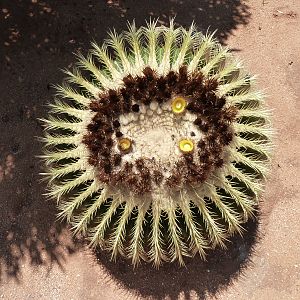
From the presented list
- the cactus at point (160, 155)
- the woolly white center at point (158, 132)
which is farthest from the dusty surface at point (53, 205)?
the woolly white center at point (158, 132)

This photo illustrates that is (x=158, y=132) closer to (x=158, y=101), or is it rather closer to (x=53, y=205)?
(x=158, y=101)

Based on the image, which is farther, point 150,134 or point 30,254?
point 30,254

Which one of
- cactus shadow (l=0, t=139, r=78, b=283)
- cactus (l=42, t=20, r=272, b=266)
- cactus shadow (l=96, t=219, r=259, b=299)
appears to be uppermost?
cactus (l=42, t=20, r=272, b=266)

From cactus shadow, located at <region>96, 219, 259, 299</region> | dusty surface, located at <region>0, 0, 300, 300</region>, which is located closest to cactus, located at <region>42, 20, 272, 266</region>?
cactus shadow, located at <region>96, 219, 259, 299</region>

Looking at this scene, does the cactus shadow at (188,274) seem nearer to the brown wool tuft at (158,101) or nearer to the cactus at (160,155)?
the cactus at (160,155)

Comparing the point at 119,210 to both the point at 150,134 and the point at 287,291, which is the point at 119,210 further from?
the point at 287,291

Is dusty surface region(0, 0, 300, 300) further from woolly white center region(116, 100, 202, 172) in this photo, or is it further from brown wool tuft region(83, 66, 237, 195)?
woolly white center region(116, 100, 202, 172)

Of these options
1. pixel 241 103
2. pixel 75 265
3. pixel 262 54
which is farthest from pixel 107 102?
pixel 262 54

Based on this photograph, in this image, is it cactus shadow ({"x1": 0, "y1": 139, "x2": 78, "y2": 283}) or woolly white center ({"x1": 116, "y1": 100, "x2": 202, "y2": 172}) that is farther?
cactus shadow ({"x1": 0, "y1": 139, "x2": 78, "y2": 283})
